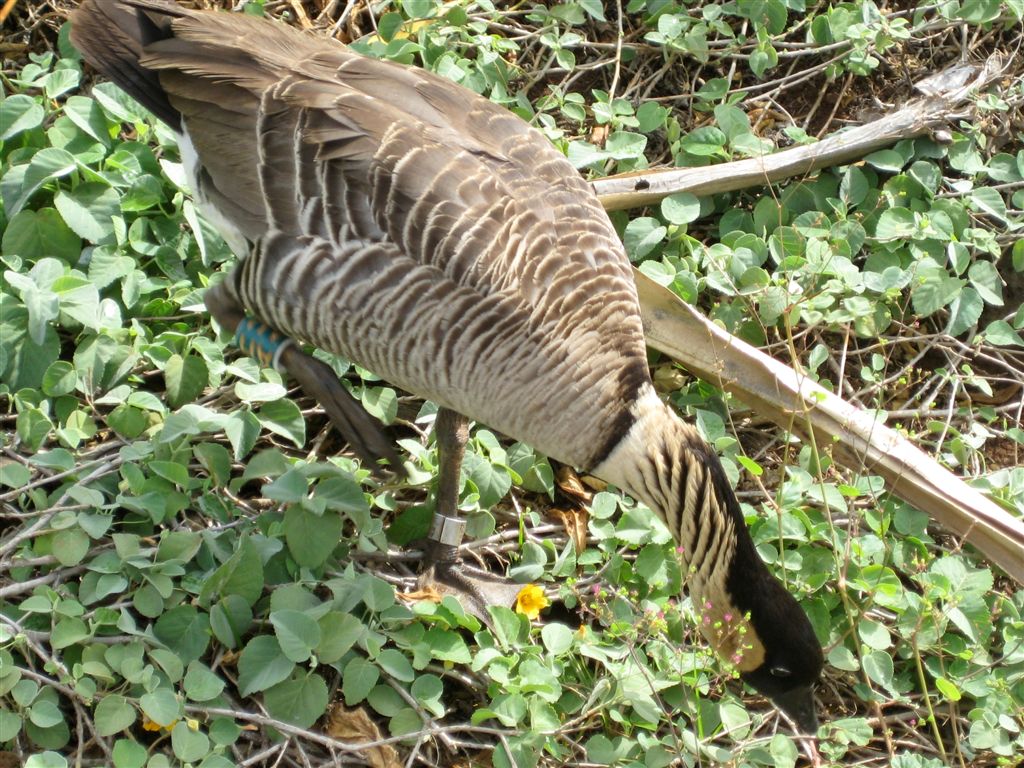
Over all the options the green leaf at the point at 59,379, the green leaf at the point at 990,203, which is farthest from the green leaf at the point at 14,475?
the green leaf at the point at 990,203

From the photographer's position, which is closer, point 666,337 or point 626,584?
point 626,584

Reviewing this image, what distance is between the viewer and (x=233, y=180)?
12.4 feet

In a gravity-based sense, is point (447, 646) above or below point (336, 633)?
below

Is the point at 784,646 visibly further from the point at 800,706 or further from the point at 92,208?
the point at 92,208

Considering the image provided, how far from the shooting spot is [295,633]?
11.1ft

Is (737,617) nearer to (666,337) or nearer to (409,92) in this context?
(666,337)

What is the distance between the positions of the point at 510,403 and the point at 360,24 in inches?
99.6

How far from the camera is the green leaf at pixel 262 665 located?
11.2ft

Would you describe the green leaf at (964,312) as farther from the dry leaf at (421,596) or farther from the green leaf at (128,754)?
the green leaf at (128,754)

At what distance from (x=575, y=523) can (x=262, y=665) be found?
4.15 feet

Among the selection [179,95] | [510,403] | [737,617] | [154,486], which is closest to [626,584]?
[737,617]

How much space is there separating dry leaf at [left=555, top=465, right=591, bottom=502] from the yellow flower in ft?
1.91

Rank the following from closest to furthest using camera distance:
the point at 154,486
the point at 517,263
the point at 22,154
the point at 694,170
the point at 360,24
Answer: the point at 517,263, the point at 154,486, the point at 22,154, the point at 694,170, the point at 360,24

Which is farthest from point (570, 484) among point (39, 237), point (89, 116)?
point (89, 116)
